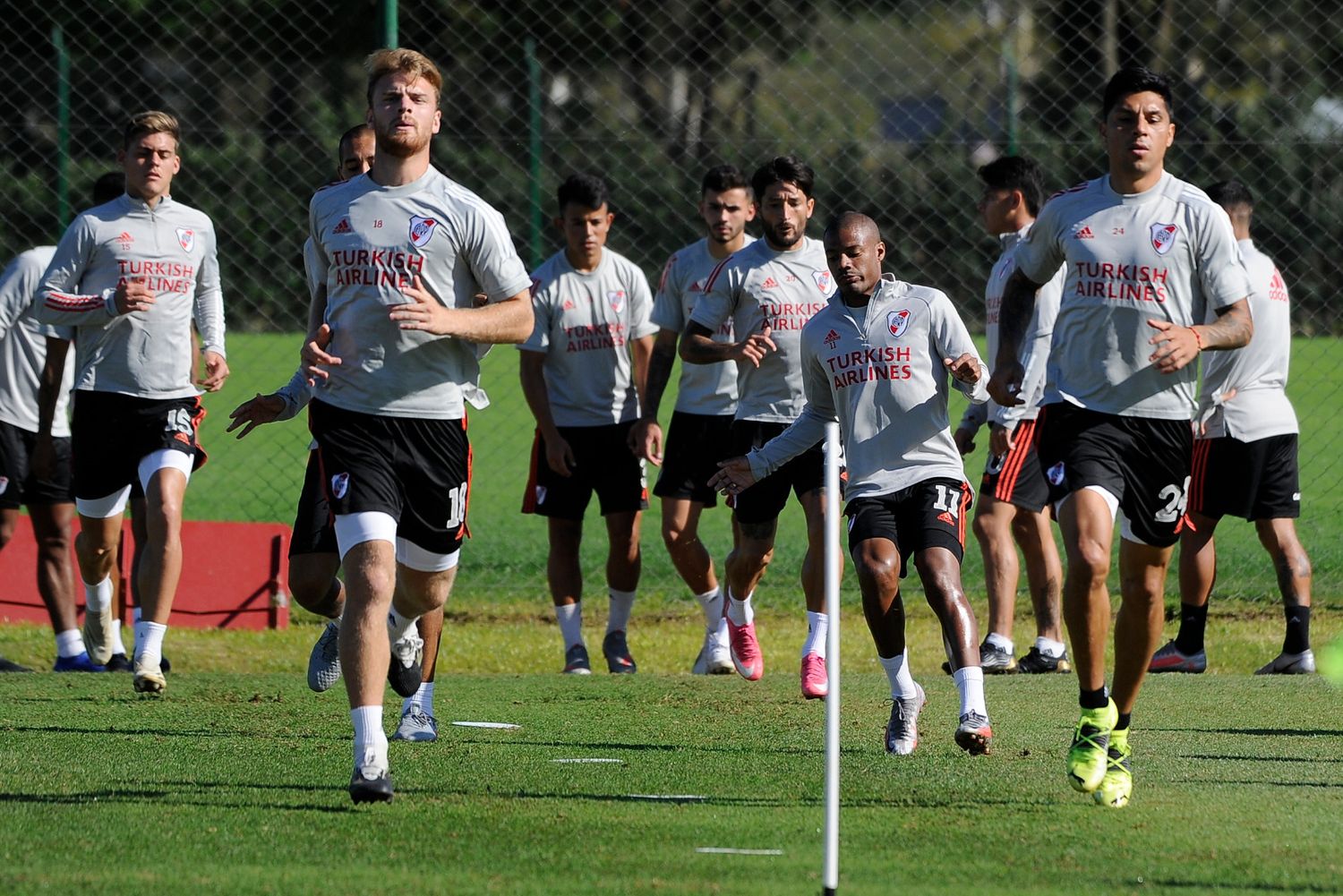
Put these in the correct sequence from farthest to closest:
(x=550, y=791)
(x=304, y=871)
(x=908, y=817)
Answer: (x=550, y=791), (x=908, y=817), (x=304, y=871)

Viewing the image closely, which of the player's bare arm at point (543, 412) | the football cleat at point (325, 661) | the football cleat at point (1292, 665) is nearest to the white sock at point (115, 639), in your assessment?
the player's bare arm at point (543, 412)

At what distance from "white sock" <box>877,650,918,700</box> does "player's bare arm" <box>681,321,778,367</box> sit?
6.42 feet

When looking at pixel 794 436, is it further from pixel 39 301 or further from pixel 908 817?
pixel 39 301

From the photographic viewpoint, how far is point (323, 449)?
5398mm

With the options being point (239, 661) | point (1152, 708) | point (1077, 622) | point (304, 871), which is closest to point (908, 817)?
point (1077, 622)

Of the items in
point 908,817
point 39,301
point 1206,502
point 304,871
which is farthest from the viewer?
point 1206,502

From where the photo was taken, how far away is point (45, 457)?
897 centimetres

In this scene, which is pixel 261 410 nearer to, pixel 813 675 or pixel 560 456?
pixel 813 675

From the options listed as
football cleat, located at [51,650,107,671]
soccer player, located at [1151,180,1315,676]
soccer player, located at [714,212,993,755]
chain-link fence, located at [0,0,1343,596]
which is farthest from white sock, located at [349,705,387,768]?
chain-link fence, located at [0,0,1343,596]

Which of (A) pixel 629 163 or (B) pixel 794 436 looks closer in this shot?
(B) pixel 794 436

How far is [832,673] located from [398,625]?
8.40 feet

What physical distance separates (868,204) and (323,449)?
11.2 m

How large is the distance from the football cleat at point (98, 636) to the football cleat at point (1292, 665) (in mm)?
5859

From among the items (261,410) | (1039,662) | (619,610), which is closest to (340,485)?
(261,410)
